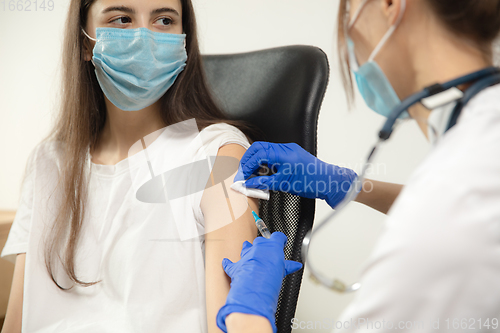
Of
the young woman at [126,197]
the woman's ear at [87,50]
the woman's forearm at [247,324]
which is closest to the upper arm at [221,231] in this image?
the young woman at [126,197]

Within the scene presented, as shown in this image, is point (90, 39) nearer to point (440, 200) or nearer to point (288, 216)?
point (288, 216)

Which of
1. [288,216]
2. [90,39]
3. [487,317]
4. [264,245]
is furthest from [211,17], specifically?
[487,317]

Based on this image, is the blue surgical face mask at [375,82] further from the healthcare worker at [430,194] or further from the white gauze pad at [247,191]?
the white gauze pad at [247,191]

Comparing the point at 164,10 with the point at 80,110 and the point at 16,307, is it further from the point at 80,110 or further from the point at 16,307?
the point at 16,307

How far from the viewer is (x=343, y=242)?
68.4 inches

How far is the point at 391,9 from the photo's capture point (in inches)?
24.2

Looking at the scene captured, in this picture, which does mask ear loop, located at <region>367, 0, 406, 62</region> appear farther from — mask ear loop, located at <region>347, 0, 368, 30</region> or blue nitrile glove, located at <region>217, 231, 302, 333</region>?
blue nitrile glove, located at <region>217, 231, 302, 333</region>

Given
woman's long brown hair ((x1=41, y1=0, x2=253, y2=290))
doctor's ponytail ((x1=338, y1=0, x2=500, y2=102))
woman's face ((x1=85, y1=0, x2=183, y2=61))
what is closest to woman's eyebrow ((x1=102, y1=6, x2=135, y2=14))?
woman's face ((x1=85, y1=0, x2=183, y2=61))

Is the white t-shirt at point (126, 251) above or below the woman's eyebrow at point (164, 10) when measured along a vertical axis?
below

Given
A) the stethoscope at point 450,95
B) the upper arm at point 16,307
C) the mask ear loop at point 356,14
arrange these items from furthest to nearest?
the upper arm at point 16,307 → the mask ear loop at point 356,14 → the stethoscope at point 450,95

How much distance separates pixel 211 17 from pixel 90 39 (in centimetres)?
87

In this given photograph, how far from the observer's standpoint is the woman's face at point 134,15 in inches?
43.5

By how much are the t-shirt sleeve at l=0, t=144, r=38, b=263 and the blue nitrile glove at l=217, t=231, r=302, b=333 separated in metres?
0.76

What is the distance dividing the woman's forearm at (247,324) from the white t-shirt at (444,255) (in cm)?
26
